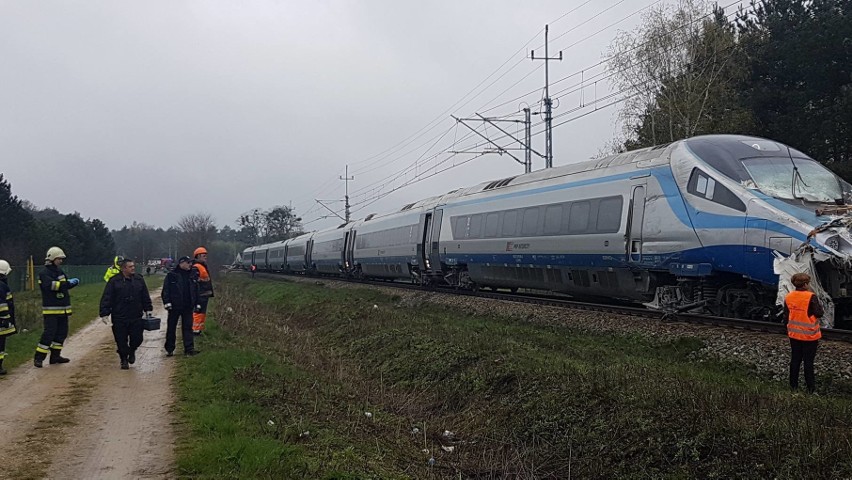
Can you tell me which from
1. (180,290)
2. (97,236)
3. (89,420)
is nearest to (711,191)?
(180,290)

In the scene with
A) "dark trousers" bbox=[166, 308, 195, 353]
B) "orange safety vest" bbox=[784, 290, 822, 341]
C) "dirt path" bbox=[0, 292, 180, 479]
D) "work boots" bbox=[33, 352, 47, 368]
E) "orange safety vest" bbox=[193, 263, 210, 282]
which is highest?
"orange safety vest" bbox=[193, 263, 210, 282]

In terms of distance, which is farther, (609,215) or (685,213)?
(609,215)

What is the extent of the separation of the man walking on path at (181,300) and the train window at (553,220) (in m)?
8.50

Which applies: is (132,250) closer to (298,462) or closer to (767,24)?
(767,24)

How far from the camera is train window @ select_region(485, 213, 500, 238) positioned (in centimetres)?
2008

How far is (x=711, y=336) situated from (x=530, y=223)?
7817 millimetres

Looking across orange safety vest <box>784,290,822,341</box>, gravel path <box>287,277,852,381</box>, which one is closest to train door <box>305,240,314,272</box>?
gravel path <box>287,277,852,381</box>

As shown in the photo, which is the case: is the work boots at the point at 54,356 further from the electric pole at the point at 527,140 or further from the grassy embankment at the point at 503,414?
the electric pole at the point at 527,140

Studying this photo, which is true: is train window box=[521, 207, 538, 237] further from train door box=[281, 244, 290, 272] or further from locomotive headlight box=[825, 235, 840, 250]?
train door box=[281, 244, 290, 272]

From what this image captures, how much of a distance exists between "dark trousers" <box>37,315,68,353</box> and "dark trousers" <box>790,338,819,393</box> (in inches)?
402

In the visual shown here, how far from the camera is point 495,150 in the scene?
1192 inches

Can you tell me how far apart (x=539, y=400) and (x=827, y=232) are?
16.6ft

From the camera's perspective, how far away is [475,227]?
2164 cm

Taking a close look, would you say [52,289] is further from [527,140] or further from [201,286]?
[527,140]
